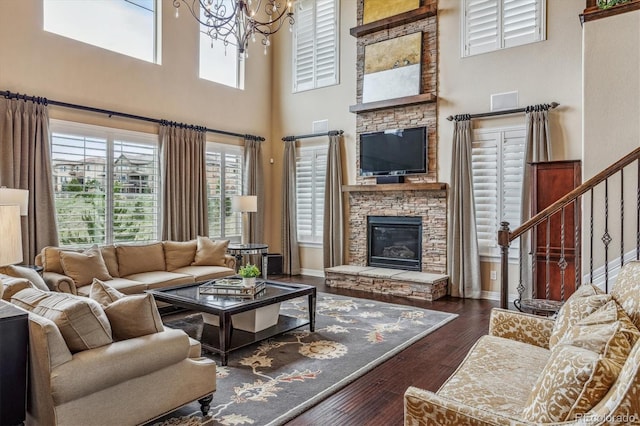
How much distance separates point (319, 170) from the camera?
25.7ft

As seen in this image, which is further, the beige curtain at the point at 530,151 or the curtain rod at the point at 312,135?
the curtain rod at the point at 312,135

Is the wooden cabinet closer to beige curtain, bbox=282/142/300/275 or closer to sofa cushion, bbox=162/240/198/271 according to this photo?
beige curtain, bbox=282/142/300/275

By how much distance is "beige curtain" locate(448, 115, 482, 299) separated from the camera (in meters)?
6.07

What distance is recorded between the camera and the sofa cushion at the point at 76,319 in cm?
215

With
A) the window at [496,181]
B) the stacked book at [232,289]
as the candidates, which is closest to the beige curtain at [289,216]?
the window at [496,181]

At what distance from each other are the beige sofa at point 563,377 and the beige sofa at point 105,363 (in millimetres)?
1437

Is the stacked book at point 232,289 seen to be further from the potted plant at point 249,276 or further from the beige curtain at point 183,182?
the beige curtain at point 183,182

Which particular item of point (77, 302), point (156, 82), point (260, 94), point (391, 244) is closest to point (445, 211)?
point (391, 244)

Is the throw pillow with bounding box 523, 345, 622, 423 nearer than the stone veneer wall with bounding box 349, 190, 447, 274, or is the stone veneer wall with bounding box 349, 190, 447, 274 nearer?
the throw pillow with bounding box 523, 345, 622, 423

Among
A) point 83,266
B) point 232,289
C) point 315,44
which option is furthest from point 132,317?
point 315,44

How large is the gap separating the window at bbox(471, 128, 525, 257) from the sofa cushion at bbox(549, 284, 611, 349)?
138 inches

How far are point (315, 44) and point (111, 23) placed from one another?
11.3 ft

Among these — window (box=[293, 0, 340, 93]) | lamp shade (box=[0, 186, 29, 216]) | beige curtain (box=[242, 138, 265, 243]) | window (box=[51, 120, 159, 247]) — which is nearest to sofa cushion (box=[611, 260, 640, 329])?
lamp shade (box=[0, 186, 29, 216])

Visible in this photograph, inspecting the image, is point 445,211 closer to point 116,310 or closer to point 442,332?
point 442,332
